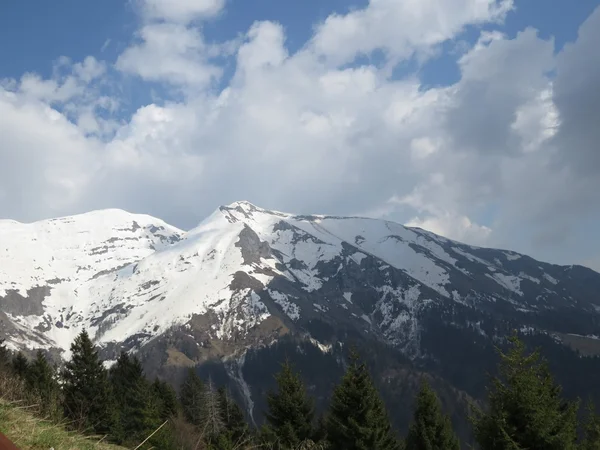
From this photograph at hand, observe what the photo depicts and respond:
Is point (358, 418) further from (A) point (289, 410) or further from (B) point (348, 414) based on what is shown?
(A) point (289, 410)

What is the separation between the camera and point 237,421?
56344 millimetres

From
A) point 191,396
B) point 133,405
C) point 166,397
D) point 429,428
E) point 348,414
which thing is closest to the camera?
point 348,414

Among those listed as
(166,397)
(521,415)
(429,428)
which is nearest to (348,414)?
(429,428)

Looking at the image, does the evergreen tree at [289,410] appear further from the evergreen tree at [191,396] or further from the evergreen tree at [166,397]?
the evergreen tree at [191,396]

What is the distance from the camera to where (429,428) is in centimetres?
2728

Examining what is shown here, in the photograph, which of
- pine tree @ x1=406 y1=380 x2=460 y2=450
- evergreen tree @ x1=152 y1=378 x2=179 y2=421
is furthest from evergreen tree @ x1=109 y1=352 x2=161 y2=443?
pine tree @ x1=406 y1=380 x2=460 y2=450

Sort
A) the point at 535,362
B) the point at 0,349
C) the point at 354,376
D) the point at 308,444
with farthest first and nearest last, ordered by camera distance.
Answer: the point at 0,349 < the point at 354,376 < the point at 308,444 < the point at 535,362

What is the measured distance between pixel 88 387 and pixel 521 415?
1400 inches

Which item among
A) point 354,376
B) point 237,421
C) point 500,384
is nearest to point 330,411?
point 354,376

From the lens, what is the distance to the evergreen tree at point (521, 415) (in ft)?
55.0

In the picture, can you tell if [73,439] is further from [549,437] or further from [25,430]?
[549,437]

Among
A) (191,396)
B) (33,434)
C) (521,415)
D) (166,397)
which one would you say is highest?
(33,434)

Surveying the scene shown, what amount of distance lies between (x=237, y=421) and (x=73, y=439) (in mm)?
54432

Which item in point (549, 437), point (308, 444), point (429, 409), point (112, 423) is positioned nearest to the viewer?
point (549, 437)
